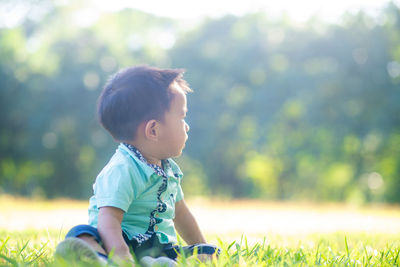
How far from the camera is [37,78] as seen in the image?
2091cm

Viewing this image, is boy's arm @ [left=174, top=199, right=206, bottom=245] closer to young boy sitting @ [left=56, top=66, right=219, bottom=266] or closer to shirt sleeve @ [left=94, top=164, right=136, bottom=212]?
young boy sitting @ [left=56, top=66, right=219, bottom=266]

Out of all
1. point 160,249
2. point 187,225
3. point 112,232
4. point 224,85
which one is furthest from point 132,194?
point 224,85

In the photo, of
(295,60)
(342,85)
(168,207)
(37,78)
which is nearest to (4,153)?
(37,78)

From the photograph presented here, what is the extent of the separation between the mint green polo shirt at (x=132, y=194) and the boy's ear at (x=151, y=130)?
139 millimetres

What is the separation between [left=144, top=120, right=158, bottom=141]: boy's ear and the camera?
102 inches

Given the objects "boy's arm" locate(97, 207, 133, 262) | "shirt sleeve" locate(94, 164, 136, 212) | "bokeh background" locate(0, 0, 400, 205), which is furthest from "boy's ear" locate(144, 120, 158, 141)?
"bokeh background" locate(0, 0, 400, 205)

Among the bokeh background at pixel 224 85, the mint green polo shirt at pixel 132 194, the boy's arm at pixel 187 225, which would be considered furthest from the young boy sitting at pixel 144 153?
the bokeh background at pixel 224 85

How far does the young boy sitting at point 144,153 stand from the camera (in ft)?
8.13

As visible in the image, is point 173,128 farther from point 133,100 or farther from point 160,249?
point 160,249

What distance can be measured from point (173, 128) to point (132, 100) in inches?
11.3

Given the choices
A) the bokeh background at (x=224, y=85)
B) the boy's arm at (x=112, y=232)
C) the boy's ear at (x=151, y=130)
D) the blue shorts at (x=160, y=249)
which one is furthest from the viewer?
the bokeh background at (x=224, y=85)

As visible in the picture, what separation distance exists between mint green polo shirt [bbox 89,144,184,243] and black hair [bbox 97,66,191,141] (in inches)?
5.6

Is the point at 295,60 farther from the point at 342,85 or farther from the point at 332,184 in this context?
the point at 332,184

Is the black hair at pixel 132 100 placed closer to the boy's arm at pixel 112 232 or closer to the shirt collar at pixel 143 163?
the shirt collar at pixel 143 163
